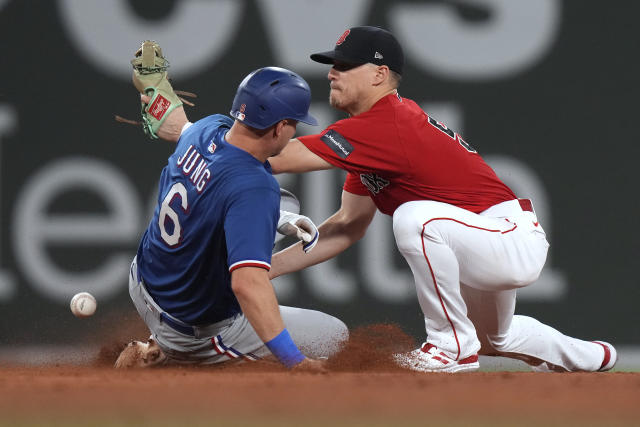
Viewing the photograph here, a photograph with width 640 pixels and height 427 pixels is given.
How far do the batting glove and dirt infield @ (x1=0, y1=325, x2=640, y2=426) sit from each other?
0.71 metres

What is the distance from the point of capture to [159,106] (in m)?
3.92

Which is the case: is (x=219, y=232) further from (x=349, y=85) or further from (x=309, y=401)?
(x=349, y=85)

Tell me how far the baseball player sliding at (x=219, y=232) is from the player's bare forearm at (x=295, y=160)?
9.5 inches

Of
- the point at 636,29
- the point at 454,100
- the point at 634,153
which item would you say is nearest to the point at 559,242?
the point at 634,153

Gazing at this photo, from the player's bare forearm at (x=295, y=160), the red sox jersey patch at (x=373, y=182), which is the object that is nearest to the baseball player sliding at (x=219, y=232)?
the player's bare forearm at (x=295, y=160)

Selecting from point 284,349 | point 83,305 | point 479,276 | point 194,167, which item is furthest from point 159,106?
point 479,276

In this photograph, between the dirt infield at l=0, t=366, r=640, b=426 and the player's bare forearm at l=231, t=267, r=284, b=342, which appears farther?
the player's bare forearm at l=231, t=267, r=284, b=342

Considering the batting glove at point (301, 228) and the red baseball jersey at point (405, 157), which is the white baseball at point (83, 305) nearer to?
the batting glove at point (301, 228)

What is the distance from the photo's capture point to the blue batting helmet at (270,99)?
3285mm

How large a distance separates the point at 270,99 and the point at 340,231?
1249 millimetres

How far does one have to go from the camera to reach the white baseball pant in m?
3.60

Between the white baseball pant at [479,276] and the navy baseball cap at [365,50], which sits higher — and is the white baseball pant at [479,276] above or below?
below

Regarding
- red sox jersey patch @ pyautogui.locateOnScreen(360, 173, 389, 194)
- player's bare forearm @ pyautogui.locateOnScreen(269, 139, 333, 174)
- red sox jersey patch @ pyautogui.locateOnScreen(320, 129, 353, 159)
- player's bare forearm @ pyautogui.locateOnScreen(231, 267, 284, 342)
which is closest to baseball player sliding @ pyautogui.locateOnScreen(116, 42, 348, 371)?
player's bare forearm @ pyautogui.locateOnScreen(231, 267, 284, 342)

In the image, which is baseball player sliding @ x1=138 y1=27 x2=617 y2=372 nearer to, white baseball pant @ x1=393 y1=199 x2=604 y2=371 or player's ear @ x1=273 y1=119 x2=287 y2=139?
white baseball pant @ x1=393 y1=199 x2=604 y2=371
